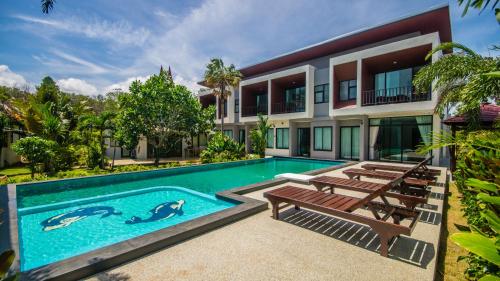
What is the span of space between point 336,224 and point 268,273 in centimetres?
248

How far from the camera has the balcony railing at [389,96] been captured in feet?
53.3

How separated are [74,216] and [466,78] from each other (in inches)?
562

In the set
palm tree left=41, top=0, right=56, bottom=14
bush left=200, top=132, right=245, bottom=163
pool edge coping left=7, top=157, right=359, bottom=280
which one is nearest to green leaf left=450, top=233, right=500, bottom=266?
pool edge coping left=7, top=157, right=359, bottom=280

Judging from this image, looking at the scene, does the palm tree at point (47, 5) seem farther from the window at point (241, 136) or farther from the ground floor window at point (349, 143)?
the window at point (241, 136)

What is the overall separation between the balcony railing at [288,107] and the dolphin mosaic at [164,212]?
16.2m

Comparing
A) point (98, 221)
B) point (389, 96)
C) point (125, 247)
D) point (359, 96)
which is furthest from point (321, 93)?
point (125, 247)

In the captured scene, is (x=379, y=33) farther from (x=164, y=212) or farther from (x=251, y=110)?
(x=164, y=212)

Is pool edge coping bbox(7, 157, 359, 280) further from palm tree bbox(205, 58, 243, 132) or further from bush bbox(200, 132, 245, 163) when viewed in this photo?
palm tree bbox(205, 58, 243, 132)

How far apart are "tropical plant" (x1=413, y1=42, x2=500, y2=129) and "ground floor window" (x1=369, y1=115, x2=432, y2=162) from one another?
7388 millimetres

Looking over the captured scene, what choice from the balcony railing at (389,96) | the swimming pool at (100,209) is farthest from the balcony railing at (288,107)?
the swimming pool at (100,209)

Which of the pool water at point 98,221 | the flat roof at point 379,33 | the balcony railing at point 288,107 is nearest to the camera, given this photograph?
the pool water at point 98,221

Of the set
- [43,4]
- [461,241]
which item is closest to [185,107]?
[43,4]

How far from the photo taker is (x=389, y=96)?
17672mm

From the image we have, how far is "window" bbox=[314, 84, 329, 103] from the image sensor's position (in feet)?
68.2
